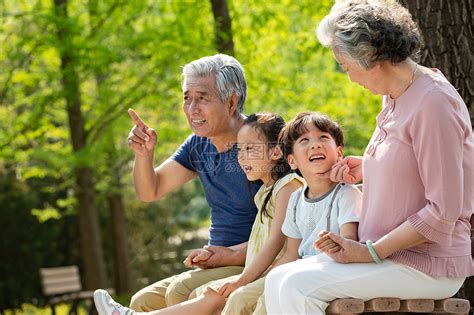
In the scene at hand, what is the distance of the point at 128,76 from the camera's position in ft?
41.5

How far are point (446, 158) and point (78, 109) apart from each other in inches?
419

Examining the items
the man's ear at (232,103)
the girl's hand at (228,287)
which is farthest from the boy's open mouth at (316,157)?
the man's ear at (232,103)

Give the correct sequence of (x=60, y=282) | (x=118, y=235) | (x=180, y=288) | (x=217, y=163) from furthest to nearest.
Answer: (x=118, y=235)
(x=60, y=282)
(x=217, y=163)
(x=180, y=288)

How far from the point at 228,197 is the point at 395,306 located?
1413 millimetres

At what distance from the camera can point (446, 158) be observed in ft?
9.79

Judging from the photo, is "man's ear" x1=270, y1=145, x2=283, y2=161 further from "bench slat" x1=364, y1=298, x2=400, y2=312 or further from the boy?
"bench slat" x1=364, y1=298, x2=400, y2=312

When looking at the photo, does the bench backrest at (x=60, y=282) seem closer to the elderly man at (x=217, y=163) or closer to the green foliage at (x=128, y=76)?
the green foliage at (x=128, y=76)

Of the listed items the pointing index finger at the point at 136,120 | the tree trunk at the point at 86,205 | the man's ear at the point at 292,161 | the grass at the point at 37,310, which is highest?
the pointing index finger at the point at 136,120

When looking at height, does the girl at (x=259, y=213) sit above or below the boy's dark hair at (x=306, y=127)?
below

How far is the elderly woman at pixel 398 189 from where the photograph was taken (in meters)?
3.01

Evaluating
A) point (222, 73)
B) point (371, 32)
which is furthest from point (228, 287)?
point (371, 32)

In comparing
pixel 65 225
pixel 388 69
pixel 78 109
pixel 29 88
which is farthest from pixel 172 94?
pixel 388 69

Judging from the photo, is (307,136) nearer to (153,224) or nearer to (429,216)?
(429,216)

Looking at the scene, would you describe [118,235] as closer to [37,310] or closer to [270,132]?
[37,310]
